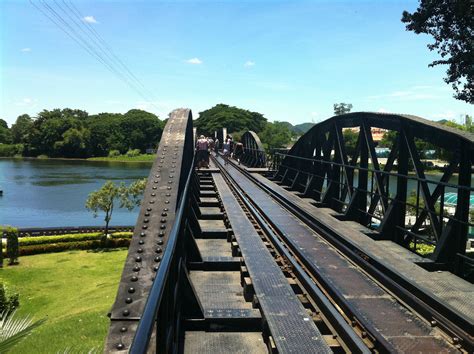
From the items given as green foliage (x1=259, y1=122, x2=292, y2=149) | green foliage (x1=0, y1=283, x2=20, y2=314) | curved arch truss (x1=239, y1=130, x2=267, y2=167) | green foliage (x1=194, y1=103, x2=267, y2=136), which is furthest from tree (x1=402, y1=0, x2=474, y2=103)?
green foliage (x1=194, y1=103, x2=267, y2=136)

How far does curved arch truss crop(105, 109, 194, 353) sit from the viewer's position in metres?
2.76

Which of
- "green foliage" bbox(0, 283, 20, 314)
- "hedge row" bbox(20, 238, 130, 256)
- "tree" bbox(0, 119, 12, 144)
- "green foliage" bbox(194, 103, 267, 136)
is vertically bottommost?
"hedge row" bbox(20, 238, 130, 256)

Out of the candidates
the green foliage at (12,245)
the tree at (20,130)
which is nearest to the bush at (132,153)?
the tree at (20,130)

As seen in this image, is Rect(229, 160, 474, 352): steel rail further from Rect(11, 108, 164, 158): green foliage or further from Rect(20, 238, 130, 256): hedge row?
Rect(11, 108, 164, 158): green foliage

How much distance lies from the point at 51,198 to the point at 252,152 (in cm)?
4134

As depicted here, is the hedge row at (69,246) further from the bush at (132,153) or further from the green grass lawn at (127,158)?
the bush at (132,153)

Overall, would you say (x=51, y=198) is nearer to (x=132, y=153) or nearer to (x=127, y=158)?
(x=127, y=158)

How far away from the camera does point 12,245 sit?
3056 cm

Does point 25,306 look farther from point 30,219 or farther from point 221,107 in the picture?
point 221,107

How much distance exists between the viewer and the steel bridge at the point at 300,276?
121 inches

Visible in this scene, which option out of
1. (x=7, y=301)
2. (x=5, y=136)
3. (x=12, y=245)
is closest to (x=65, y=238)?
A: (x=12, y=245)

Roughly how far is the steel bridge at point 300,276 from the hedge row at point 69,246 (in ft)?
97.7

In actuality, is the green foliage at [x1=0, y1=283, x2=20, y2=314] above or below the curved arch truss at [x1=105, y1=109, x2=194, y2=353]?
below

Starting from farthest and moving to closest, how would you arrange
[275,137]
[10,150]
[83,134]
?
1. [10,150]
2. [83,134]
3. [275,137]
